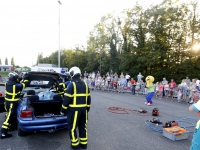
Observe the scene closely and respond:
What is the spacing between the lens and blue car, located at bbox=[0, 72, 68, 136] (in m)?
4.02

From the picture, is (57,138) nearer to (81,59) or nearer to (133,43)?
(133,43)

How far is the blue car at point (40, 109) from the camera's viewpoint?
13.2ft

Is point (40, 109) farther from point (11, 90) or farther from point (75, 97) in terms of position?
point (75, 97)

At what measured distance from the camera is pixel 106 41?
126ft

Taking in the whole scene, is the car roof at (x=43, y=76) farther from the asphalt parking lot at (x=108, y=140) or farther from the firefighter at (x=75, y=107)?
the firefighter at (x=75, y=107)

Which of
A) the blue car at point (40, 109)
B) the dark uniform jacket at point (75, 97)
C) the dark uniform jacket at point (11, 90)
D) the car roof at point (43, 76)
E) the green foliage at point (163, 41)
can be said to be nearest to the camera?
the dark uniform jacket at point (75, 97)

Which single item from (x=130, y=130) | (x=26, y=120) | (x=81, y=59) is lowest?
(x=130, y=130)

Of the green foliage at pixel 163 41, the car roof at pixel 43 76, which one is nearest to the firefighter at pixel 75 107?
the car roof at pixel 43 76

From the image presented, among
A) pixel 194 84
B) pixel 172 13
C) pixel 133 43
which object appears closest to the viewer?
pixel 194 84

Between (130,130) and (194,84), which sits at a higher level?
(194,84)

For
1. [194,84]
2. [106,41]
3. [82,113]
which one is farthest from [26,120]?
[106,41]

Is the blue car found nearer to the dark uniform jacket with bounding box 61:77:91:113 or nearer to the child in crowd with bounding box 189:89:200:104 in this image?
the dark uniform jacket with bounding box 61:77:91:113

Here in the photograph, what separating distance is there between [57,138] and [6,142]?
1.26 metres

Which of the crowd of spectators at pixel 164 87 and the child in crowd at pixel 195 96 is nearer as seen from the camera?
the child in crowd at pixel 195 96
